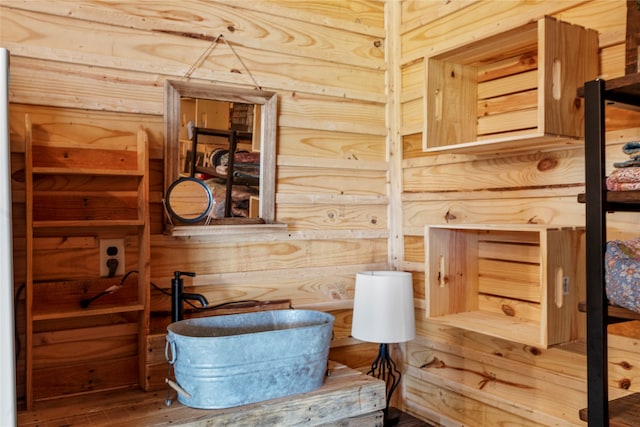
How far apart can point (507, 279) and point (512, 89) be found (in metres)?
0.75

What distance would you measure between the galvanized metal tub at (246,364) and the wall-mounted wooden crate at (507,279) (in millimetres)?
578

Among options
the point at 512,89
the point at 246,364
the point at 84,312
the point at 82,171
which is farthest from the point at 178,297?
the point at 512,89

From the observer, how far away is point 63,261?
2.12m

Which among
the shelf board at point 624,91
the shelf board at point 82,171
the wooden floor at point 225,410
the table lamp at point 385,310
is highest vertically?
the shelf board at point 624,91

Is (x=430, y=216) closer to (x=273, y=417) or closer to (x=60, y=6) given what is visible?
(x=273, y=417)

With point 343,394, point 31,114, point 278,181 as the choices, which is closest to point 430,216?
point 278,181

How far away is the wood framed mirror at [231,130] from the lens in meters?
2.27

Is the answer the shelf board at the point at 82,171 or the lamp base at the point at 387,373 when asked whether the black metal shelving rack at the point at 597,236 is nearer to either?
the lamp base at the point at 387,373

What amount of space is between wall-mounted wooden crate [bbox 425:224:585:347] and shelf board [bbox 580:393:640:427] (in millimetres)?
298

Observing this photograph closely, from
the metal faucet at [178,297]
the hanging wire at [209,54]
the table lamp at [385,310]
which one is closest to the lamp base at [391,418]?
the table lamp at [385,310]

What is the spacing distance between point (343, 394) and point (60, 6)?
1712 millimetres

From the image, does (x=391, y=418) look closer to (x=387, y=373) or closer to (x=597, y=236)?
(x=387, y=373)

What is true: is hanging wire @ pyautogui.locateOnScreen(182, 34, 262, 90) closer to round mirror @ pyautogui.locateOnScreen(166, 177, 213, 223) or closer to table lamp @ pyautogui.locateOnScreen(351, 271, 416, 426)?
round mirror @ pyautogui.locateOnScreen(166, 177, 213, 223)

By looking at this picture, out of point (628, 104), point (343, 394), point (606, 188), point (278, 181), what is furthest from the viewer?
point (278, 181)
